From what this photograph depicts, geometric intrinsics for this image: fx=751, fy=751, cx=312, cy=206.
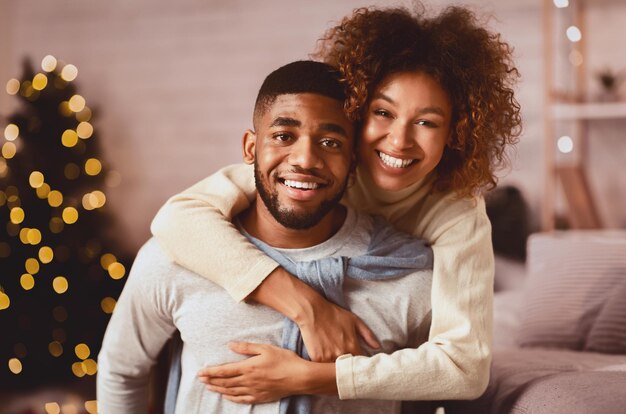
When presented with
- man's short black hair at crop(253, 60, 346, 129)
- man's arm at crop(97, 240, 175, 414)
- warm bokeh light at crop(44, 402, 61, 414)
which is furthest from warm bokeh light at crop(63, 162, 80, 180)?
man's short black hair at crop(253, 60, 346, 129)

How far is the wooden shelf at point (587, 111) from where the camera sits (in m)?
3.30

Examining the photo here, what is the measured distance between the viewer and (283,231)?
1.46m

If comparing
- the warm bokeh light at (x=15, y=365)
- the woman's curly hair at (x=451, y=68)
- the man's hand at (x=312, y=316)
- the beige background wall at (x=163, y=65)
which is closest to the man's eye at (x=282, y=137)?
the woman's curly hair at (x=451, y=68)

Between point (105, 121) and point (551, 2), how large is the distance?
7.96 feet

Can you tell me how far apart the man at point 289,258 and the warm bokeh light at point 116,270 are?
185 centimetres

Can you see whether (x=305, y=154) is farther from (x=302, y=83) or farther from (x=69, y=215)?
(x=69, y=215)

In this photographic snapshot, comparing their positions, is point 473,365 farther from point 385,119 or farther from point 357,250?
point 385,119

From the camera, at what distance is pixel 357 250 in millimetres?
1475

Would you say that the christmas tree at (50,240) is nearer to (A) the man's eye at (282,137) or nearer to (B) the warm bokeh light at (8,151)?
(B) the warm bokeh light at (8,151)

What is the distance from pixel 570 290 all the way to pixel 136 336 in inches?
48.4

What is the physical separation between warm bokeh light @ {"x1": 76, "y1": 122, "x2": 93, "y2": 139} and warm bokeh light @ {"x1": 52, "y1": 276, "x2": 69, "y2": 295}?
2.06 ft

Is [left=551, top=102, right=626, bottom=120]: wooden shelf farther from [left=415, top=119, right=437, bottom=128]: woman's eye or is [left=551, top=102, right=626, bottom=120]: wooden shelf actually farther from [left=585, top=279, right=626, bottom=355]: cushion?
[left=415, top=119, right=437, bottom=128]: woman's eye

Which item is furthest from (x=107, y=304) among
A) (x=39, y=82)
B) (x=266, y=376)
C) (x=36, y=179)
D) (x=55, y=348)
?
(x=266, y=376)

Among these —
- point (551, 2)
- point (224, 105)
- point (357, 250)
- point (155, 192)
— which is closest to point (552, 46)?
point (551, 2)
